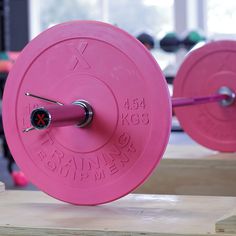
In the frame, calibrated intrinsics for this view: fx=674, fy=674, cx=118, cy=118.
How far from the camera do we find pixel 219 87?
194 centimetres

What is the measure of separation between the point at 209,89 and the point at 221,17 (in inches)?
155

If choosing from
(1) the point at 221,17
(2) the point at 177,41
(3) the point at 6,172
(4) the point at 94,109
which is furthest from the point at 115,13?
(4) the point at 94,109

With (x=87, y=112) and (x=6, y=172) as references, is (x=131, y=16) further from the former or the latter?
(x=87, y=112)

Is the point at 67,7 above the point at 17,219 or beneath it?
beneath

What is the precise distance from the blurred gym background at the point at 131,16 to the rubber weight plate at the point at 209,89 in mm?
3104

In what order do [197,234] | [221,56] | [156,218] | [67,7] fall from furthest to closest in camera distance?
[67,7] < [221,56] < [156,218] < [197,234]

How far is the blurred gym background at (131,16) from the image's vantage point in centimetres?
570

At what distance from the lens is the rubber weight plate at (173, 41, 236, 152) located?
1.90 m

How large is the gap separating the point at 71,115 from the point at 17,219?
20 cm

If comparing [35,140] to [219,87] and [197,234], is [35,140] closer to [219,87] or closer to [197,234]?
[197,234]

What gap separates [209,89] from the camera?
196cm

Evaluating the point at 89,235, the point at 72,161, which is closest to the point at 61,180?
the point at 72,161

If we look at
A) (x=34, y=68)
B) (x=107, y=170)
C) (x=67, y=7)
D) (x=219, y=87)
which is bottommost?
(x=67, y=7)

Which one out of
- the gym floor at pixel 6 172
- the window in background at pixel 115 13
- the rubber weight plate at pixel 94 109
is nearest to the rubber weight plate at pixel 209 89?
the rubber weight plate at pixel 94 109
